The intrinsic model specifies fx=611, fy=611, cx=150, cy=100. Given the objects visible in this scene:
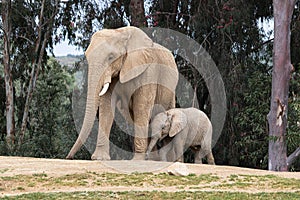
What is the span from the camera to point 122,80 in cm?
994

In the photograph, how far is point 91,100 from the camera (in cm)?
955

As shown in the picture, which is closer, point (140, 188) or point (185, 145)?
point (140, 188)

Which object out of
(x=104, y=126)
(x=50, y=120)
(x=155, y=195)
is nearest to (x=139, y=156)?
(x=104, y=126)

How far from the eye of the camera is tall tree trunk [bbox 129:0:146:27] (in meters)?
15.3

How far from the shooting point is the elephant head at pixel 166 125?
10.6 m

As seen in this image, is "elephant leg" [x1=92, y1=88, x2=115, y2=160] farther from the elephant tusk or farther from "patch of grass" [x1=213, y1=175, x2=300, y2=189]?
"patch of grass" [x1=213, y1=175, x2=300, y2=189]

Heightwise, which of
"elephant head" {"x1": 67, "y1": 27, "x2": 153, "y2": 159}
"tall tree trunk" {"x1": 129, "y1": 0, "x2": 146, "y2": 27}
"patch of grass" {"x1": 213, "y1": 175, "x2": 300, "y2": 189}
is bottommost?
"patch of grass" {"x1": 213, "y1": 175, "x2": 300, "y2": 189}

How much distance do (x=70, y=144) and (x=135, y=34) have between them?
20.0 feet

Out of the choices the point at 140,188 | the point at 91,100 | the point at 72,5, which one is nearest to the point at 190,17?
the point at 72,5

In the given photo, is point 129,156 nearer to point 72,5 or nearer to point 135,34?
point 72,5

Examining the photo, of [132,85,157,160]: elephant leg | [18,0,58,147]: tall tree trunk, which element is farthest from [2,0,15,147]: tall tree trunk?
[132,85,157,160]: elephant leg

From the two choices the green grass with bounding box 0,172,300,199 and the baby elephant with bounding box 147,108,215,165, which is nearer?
the green grass with bounding box 0,172,300,199

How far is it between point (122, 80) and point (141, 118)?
2.51 feet

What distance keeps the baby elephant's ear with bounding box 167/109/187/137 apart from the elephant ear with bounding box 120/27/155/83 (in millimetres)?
1060
